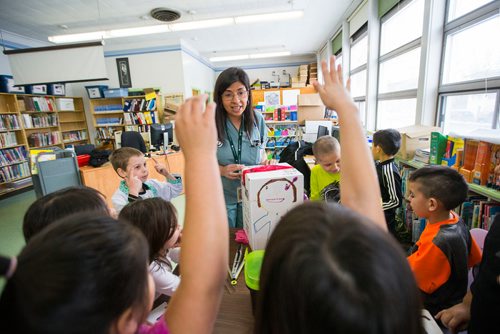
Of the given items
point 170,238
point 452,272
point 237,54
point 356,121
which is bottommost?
point 452,272

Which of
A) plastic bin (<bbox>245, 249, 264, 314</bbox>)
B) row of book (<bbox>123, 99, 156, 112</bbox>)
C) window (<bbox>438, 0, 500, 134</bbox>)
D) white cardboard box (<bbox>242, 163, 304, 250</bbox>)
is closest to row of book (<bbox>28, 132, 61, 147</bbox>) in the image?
row of book (<bbox>123, 99, 156, 112</bbox>)

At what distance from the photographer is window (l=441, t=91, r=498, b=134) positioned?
2089mm

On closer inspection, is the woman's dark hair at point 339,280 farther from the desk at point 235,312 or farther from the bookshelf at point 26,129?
the bookshelf at point 26,129

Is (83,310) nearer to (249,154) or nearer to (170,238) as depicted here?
(170,238)

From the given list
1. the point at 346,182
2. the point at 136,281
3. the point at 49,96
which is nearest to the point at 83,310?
the point at 136,281

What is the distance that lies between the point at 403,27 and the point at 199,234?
4.25 meters

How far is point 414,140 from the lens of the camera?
246 centimetres

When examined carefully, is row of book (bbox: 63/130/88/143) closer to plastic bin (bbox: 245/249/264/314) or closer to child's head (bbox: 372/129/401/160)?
child's head (bbox: 372/129/401/160)

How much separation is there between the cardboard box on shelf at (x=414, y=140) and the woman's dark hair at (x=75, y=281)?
9.03 ft

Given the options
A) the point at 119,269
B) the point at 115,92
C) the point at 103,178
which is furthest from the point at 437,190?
the point at 115,92

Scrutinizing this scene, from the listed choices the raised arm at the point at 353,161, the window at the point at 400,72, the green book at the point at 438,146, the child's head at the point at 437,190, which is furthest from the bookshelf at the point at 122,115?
the raised arm at the point at 353,161

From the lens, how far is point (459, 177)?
4.11 feet

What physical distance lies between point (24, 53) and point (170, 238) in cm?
549

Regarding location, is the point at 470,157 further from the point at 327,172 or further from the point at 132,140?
the point at 132,140
